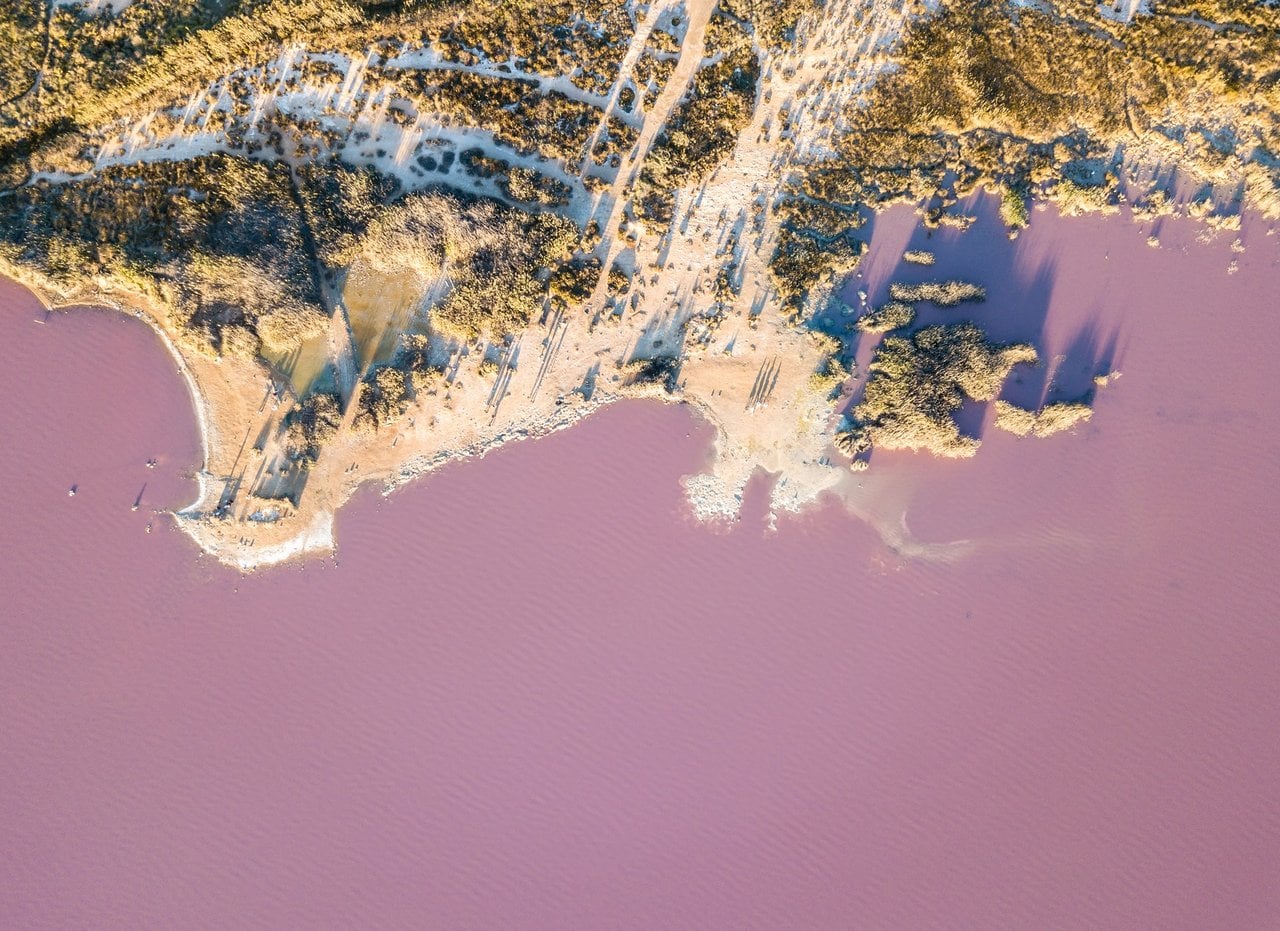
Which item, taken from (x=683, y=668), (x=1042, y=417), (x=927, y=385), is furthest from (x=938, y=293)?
(x=683, y=668)

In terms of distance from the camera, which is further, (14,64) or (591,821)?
(591,821)

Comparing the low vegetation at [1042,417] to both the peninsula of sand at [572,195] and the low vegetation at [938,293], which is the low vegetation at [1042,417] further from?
the low vegetation at [938,293]

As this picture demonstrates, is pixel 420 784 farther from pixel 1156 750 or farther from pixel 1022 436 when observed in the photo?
pixel 1156 750

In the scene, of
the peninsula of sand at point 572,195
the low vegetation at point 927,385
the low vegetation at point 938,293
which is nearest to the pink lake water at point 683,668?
the low vegetation at point 938,293

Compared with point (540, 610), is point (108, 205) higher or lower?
higher

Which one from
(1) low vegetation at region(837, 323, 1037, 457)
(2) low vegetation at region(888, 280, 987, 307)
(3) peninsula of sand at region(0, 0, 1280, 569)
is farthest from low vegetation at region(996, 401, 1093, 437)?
(2) low vegetation at region(888, 280, 987, 307)

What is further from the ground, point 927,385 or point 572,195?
point 572,195

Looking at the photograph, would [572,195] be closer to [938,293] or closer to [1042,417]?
[938,293]

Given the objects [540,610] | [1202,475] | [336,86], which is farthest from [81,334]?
[1202,475]
